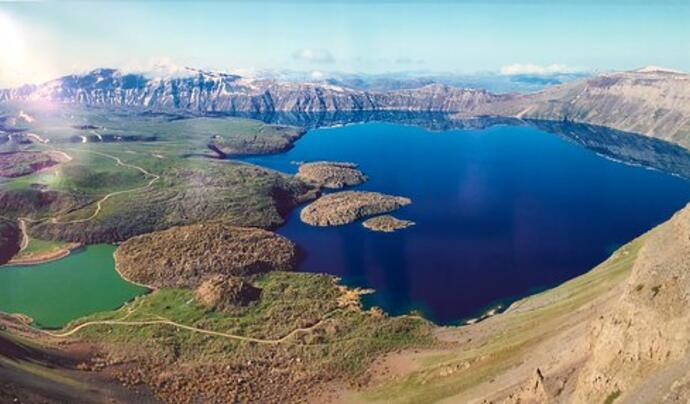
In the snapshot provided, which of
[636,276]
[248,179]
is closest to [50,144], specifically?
[248,179]

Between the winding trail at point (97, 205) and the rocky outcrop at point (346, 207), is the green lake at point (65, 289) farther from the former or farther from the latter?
the rocky outcrop at point (346, 207)

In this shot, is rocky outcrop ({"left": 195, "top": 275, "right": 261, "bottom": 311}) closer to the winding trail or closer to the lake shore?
the lake shore

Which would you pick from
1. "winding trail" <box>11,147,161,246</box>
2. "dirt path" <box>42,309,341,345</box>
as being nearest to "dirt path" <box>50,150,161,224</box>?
"winding trail" <box>11,147,161,246</box>

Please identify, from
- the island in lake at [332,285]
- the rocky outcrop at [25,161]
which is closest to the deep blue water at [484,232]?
the island in lake at [332,285]

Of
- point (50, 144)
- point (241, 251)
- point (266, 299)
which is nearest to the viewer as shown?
point (266, 299)


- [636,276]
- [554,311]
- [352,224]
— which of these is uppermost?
[636,276]

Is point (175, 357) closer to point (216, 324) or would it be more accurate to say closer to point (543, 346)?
point (216, 324)

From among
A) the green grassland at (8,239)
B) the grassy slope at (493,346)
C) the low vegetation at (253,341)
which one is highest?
the grassy slope at (493,346)
